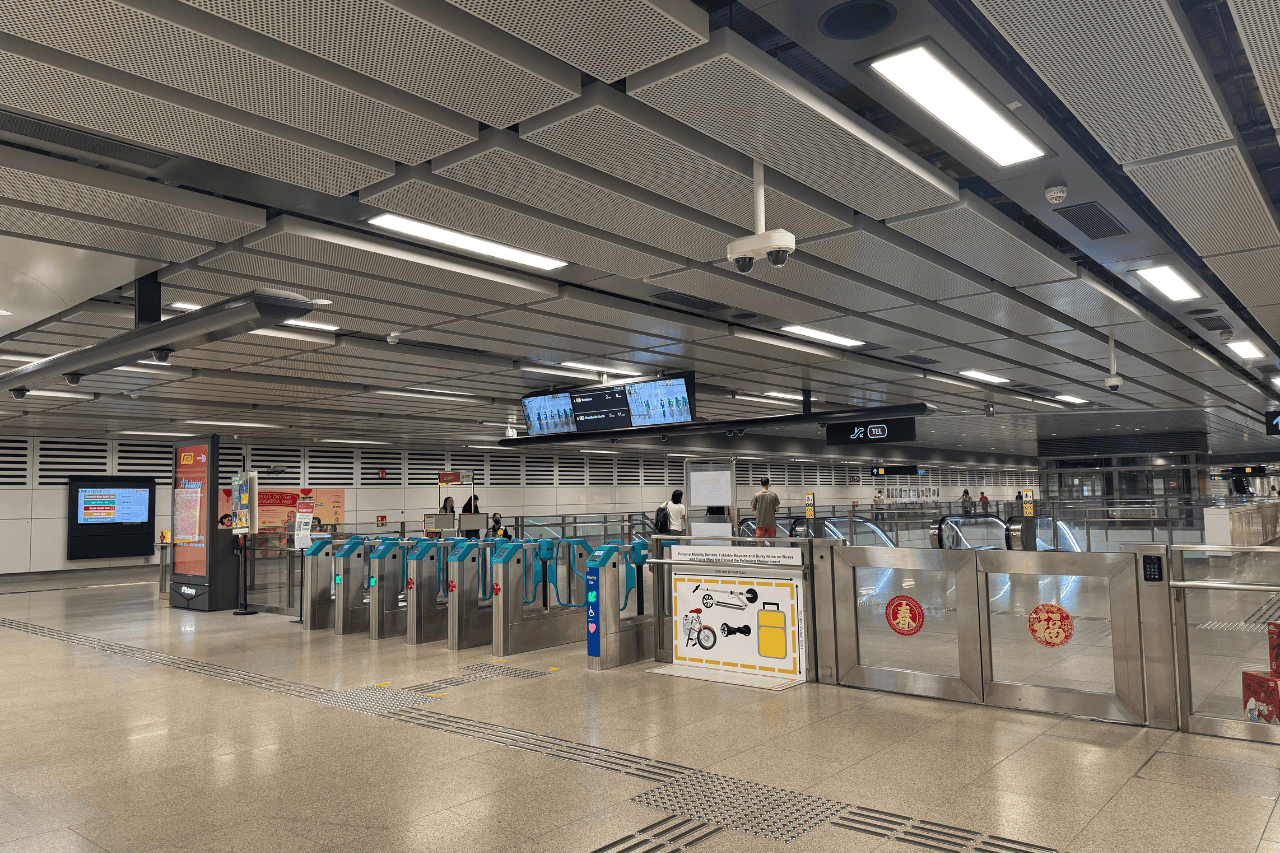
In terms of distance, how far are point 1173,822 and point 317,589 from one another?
30.5 ft

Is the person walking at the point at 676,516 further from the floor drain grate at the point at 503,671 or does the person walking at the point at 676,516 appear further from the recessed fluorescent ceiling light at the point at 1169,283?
the recessed fluorescent ceiling light at the point at 1169,283

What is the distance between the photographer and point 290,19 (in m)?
2.88

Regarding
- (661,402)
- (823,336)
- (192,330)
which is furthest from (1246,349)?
(192,330)

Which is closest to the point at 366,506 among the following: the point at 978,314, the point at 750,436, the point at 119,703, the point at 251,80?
the point at 750,436

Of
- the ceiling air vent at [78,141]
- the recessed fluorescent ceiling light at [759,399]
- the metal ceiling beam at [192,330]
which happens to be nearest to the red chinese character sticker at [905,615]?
the metal ceiling beam at [192,330]

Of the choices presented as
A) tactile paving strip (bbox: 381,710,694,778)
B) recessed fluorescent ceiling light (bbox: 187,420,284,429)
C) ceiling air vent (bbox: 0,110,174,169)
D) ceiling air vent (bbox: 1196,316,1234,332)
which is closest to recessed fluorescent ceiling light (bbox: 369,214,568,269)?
ceiling air vent (bbox: 0,110,174,169)

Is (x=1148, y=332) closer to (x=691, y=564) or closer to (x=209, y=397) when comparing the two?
(x=691, y=564)

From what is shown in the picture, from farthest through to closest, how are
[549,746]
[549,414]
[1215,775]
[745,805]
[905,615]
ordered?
[549,414] → [905,615] → [549,746] → [1215,775] → [745,805]

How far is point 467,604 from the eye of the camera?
9031 millimetres

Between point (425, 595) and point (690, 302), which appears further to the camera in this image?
point (425, 595)

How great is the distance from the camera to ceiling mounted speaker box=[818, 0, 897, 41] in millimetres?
3088

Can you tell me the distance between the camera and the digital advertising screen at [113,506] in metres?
20.0

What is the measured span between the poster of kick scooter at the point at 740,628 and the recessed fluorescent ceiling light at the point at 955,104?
379cm

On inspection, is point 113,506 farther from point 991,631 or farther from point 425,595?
point 991,631
